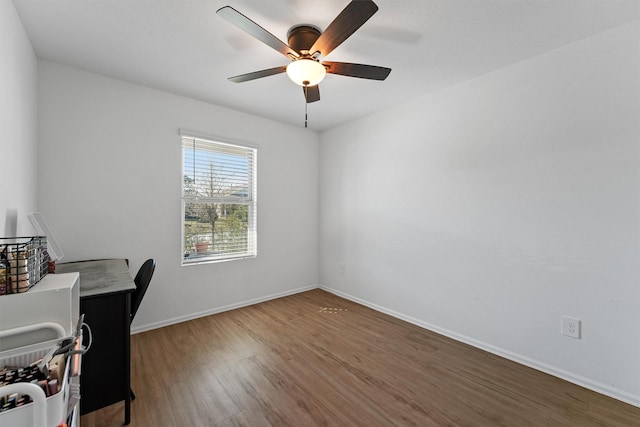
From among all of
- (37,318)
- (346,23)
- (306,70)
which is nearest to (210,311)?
(37,318)

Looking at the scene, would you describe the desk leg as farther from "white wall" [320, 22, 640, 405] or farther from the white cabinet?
"white wall" [320, 22, 640, 405]

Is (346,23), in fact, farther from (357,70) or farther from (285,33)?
(285,33)

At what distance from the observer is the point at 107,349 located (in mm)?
1612

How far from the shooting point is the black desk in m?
1.57

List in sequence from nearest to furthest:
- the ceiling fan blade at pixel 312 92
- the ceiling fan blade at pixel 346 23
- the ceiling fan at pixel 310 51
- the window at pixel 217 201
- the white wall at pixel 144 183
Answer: the ceiling fan blade at pixel 346 23 < the ceiling fan at pixel 310 51 < the ceiling fan blade at pixel 312 92 < the white wall at pixel 144 183 < the window at pixel 217 201

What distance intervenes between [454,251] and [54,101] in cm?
380

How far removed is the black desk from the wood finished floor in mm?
172

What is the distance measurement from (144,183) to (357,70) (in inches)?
90.2

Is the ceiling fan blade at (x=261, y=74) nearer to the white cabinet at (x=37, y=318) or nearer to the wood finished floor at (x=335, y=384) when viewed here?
the white cabinet at (x=37, y=318)

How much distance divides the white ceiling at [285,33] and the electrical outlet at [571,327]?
2.02m

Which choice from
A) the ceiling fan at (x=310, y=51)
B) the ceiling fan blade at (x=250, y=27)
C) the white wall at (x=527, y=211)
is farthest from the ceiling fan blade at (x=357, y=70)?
the white wall at (x=527, y=211)

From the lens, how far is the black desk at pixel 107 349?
1.57m

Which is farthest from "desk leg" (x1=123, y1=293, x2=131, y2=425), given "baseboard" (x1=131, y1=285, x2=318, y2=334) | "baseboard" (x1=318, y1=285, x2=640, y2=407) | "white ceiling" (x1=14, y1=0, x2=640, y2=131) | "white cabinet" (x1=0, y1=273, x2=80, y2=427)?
"baseboard" (x1=318, y1=285, x2=640, y2=407)

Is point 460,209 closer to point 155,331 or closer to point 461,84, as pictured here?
point 461,84
